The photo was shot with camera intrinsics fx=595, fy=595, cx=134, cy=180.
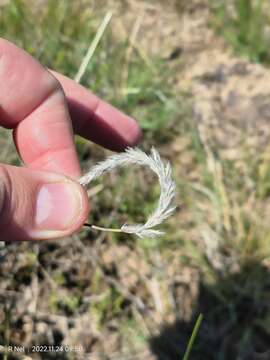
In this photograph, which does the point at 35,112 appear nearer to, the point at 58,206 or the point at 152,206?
the point at 58,206

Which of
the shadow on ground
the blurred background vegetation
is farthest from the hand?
the shadow on ground

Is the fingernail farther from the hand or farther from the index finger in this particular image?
the index finger

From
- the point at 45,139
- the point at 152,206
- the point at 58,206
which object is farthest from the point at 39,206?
the point at 152,206

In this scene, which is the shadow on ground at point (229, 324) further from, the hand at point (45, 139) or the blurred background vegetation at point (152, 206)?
the hand at point (45, 139)

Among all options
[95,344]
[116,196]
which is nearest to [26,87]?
[116,196]

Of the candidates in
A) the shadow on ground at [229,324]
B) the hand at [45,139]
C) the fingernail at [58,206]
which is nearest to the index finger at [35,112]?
the hand at [45,139]

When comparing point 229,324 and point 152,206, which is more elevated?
point 152,206
